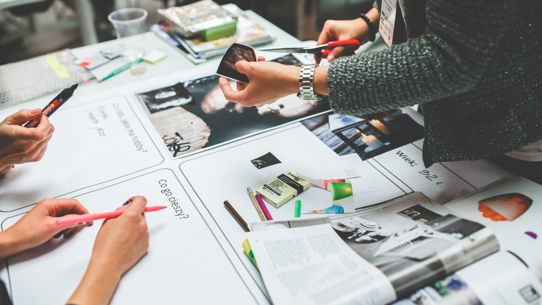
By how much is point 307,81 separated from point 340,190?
0.22 metres

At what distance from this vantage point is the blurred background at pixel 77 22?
9.45 feet

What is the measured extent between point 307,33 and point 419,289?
2.53 metres

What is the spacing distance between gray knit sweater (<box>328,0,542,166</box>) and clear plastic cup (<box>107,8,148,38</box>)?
94cm

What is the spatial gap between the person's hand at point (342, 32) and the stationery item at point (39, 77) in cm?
67

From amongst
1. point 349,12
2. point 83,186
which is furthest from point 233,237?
point 349,12

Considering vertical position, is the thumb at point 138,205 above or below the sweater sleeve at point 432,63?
below

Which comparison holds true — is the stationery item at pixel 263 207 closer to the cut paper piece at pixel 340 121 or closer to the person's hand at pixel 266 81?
the person's hand at pixel 266 81

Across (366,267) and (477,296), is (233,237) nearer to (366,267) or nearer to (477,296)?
(366,267)

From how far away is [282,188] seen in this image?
86 centimetres

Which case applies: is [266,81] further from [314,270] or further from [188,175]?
[314,270]

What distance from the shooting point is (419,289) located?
633 millimetres

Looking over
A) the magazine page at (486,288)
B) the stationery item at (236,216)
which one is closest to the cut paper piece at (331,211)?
the stationery item at (236,216)

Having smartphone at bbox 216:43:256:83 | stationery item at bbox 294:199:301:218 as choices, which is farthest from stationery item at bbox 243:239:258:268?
smartphone at bbox 216:43:256:83

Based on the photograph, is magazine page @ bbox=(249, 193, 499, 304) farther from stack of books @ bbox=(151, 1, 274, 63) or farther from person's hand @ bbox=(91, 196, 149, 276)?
stack of books @ bbox=(151, 1, 274, 63)
